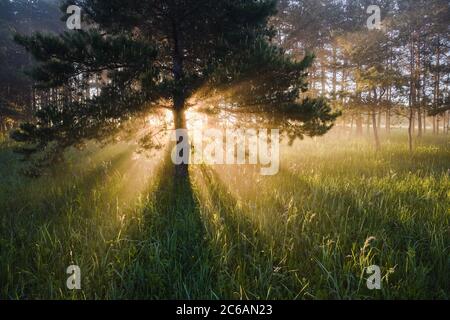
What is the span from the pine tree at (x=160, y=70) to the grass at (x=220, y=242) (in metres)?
1.40

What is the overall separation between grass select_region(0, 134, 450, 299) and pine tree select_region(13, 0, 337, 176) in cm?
140

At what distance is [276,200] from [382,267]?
2.21 meters

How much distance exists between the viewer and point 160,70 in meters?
5.40

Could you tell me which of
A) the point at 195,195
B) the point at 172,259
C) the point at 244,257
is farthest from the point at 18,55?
the point at 244,257

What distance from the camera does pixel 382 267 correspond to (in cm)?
309

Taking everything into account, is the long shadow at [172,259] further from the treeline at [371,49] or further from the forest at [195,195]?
the treeline at [371,49]

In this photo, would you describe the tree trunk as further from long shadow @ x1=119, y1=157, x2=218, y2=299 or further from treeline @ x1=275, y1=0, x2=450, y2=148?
treeline @ x1=275, y1=0, x2=450, y2=148

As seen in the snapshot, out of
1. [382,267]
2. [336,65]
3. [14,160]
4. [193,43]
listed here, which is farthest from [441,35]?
[14,160]

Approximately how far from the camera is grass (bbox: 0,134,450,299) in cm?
287

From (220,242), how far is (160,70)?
3476 millimetres

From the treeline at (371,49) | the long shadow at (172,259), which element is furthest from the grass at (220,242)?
the treeline at (371,49)

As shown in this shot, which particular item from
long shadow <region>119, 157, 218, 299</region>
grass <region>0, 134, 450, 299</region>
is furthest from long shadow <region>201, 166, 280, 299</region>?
long shadow <region>119, 157, 218, 299</region>

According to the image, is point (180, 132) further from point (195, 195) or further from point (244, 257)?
point (244, 257)

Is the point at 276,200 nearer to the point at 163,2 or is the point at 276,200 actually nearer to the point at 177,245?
the point at 177,245
